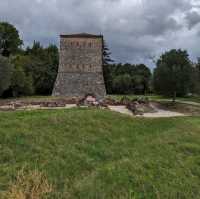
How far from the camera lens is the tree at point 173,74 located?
2781cm

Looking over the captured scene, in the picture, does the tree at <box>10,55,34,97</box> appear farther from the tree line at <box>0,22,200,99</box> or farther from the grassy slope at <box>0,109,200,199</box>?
the grassy slope at <box>0,109,200,199</box>

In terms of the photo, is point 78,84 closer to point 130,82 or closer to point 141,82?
point 130,82

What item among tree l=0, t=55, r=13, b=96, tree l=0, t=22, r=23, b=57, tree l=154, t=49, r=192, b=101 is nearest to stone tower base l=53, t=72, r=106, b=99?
tree l=0, t=55, r=13, b=96

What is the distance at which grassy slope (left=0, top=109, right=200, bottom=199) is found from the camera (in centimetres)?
710

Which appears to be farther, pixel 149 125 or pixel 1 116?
pixel 149 125

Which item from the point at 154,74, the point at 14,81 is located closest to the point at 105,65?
the point at 14,81

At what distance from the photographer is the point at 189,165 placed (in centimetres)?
904

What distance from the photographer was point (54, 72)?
45.8 meters

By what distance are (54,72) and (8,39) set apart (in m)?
8.25

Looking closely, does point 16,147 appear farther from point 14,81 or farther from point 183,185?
point 14,81

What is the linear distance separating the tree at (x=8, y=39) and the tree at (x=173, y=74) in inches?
966

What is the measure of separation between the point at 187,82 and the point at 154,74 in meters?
3.18

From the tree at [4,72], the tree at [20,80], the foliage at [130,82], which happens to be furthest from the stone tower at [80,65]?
the foliage at [130,82]

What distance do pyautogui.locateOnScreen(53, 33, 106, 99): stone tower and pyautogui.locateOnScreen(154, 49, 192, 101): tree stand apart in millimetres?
8141
